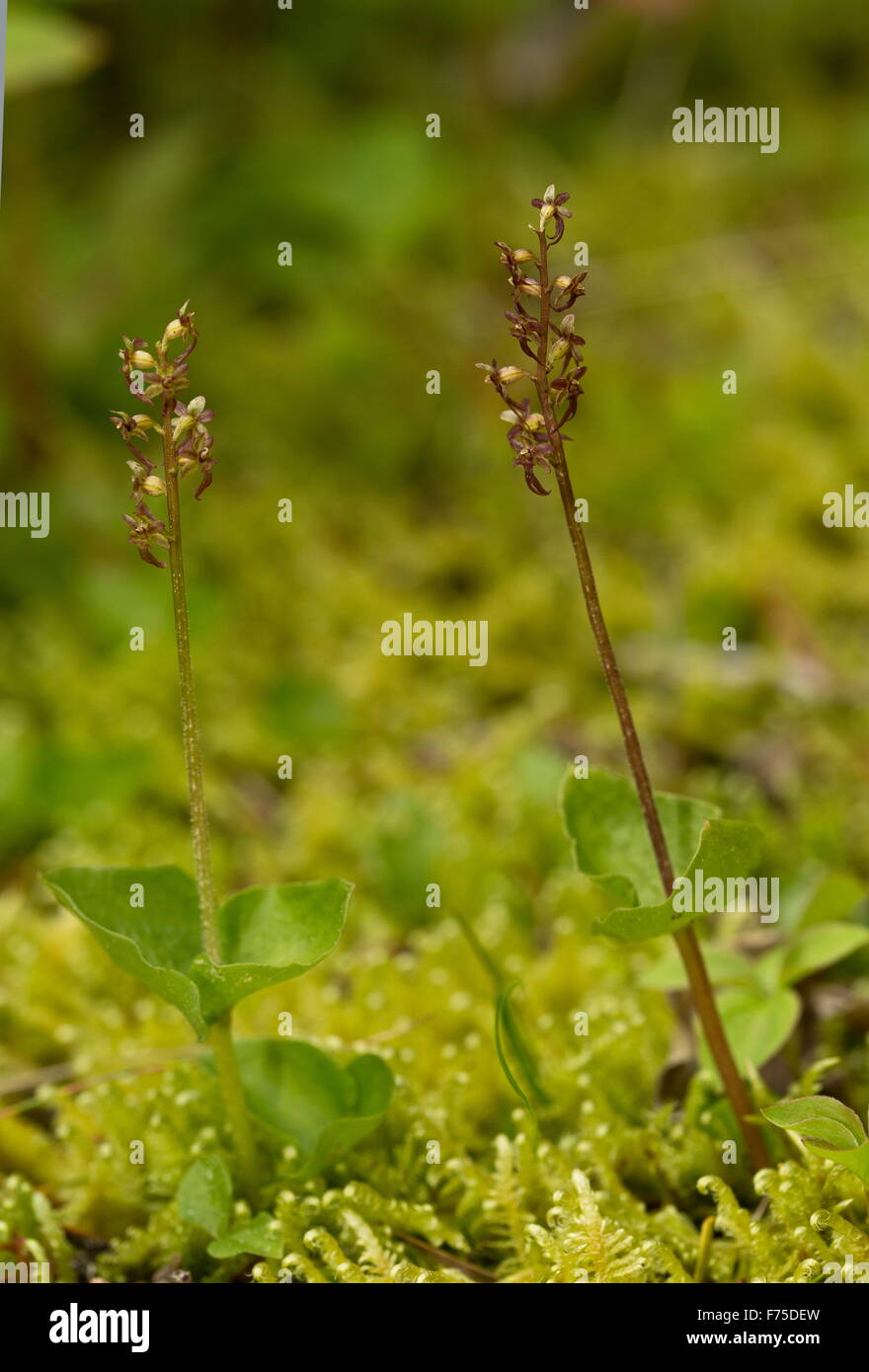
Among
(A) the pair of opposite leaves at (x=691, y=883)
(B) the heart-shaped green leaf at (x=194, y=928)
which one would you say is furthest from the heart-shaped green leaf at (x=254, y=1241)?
(A) the pair of opposite leaves at (x=691, y=883)

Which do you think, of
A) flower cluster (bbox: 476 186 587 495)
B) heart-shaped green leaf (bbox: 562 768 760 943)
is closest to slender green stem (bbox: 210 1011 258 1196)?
heart-shaped green leaf (bbox: 562 768 760 943)

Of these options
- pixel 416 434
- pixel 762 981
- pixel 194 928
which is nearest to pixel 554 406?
pixel 194 928

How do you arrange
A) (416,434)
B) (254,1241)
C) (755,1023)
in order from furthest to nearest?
(416,434)
(755,1023)
(254,1241)

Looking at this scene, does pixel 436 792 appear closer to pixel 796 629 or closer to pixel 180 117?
pixel 796 629

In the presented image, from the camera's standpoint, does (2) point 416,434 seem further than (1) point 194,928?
Yes

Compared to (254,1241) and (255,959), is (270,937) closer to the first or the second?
(255,959)

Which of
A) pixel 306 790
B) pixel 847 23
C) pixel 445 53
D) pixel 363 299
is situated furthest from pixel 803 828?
pixel 847 23

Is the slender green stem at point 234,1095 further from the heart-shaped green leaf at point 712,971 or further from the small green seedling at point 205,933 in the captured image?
the heart-shaped green leaf at point 712,971
